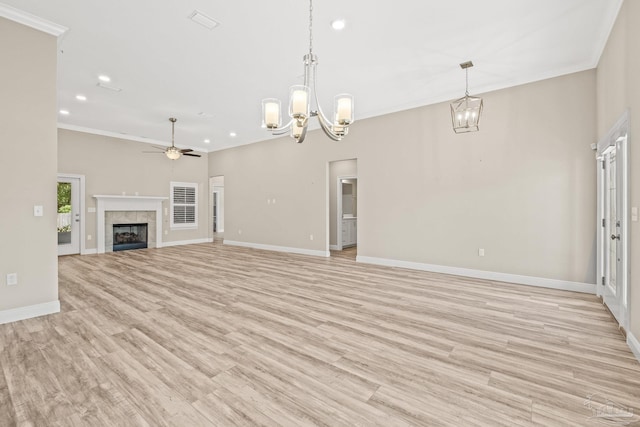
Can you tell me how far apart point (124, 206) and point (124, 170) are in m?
1.01

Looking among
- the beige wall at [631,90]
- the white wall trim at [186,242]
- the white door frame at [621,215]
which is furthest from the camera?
the white wall trim at [186,242]

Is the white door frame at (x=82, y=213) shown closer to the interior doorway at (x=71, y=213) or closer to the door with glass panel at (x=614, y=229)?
the interior doorway at (x=71, y=213)

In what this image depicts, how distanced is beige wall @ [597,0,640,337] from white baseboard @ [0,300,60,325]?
571 centimetres

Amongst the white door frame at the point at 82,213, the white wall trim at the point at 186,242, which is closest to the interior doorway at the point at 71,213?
the white door frame at the point at 82,213

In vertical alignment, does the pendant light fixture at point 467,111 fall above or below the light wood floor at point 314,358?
above

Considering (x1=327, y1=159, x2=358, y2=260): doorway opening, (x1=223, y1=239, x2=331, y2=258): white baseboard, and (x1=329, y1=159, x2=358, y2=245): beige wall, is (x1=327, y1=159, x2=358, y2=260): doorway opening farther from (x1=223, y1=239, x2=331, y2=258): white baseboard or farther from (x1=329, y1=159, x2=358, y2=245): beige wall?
(x1=223, y1=239, x2=331, y2=258): white baseboard

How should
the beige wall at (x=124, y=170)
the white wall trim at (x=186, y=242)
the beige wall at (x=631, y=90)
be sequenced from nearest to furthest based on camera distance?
the beige wall at (x=631, y=90) → the beige wall at (x=124, y=170) → the white wall trim at (x=186, y=242)

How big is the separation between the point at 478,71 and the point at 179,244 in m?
9.07

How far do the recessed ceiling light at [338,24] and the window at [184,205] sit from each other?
778cm

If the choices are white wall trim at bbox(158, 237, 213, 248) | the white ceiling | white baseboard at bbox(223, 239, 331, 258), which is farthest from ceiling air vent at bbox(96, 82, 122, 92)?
white wall trim at bbox(158, 237, 213, 248)

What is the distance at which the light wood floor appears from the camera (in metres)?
1.73

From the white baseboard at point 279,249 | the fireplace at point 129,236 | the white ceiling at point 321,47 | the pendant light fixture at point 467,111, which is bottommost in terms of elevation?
the white baseboard at point 279,249

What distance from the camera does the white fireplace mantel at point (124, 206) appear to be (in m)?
7.68

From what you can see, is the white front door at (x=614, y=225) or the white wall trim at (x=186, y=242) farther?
the white wall trim at (x=186, y=242)
